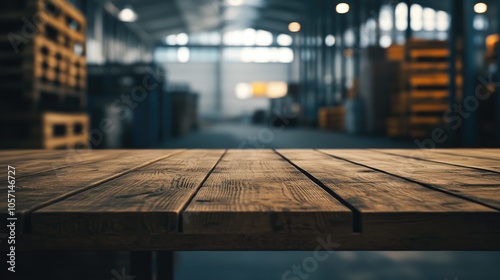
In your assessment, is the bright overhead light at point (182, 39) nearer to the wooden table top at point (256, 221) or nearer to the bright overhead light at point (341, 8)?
the bright overhead light at point (341, 8)

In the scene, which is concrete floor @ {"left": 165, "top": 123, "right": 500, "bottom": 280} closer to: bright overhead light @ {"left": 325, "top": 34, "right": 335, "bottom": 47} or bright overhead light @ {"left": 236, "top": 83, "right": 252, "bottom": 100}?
bright overhead light @ {"left": 325, "top": 34, "right": 335, "bottom": 47}

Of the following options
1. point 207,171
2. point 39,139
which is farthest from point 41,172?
point 39,139

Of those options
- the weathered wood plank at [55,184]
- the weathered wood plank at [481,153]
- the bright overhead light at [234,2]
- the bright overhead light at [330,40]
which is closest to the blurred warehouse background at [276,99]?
the bright overhead light at [330,40]

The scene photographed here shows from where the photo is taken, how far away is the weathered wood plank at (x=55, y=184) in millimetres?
896

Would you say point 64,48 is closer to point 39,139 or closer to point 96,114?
point 39,139

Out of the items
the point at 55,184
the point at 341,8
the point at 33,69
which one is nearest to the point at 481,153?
the point at 55,184

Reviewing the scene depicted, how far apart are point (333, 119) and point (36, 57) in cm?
1163

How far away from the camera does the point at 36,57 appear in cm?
375

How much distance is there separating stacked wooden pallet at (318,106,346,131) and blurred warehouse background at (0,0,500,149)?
0.20 feet

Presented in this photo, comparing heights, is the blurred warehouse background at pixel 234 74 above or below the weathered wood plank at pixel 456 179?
above

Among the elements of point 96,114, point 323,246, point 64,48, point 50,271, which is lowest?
point 50,271

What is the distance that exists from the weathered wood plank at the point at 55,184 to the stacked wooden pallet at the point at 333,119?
12.5 m

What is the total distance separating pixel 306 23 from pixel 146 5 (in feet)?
23.4

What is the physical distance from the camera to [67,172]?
4.84 ft
